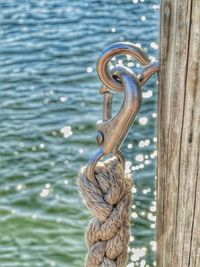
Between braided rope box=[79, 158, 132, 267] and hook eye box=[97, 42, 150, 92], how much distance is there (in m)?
0.22

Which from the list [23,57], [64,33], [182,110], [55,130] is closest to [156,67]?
[182,110]

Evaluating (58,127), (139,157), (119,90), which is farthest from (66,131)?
(119,90)

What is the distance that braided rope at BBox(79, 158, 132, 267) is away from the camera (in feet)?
5.50

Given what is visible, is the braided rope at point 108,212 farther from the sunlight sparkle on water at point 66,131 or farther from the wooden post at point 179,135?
the sunlight sparkle on water at point 66,131

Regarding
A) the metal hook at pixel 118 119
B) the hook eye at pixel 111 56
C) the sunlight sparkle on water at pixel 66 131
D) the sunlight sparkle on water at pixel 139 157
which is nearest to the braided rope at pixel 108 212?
the metal hook at pixel 118 119

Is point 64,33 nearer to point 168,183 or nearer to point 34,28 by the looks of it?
point 34,28

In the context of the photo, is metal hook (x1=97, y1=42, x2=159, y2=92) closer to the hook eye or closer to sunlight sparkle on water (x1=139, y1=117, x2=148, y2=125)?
the hook eye

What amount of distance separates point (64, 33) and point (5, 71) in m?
1.67

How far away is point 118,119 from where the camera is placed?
5.21 feet

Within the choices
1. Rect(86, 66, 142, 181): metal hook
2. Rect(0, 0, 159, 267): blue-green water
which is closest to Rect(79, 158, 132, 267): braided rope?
Rect(86, 66, 142, 181): metal hook

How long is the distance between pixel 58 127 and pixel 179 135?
19.8 ft

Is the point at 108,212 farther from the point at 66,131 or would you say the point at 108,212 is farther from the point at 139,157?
the point at 66,131

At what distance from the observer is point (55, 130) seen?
24.6ft

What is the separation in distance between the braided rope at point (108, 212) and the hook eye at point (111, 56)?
0.22 metres
